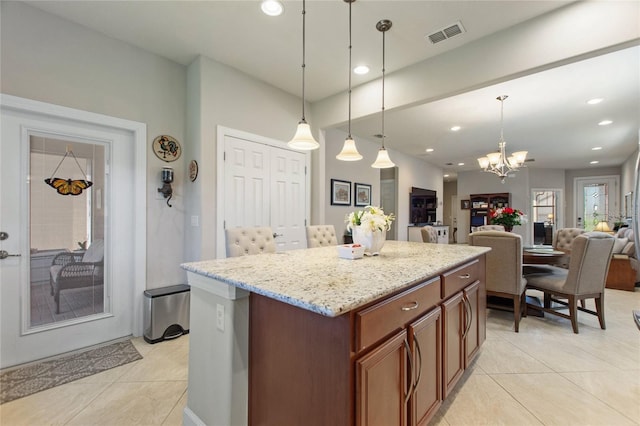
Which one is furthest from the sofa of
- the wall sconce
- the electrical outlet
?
the wall sconce

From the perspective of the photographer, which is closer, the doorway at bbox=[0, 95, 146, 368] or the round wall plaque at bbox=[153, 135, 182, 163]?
the doorway at bbox=[0, 95, 146, 368]

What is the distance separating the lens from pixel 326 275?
1.39m

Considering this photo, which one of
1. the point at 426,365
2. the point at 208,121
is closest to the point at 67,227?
the point at 208,121

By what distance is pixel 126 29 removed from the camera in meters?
2.56

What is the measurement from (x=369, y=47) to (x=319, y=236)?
6.54ft

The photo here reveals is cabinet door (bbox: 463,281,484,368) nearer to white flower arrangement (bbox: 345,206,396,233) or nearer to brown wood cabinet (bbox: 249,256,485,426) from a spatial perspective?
brown wood cabinet (bbox: 249,256,485,426)

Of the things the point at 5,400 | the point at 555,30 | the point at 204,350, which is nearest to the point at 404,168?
the point at 555,30

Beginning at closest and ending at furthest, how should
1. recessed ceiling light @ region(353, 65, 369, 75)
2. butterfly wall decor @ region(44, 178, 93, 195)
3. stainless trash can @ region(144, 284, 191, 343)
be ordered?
butterfly wall decor @ region(44, 178, 93, 195) → stainless trash can @ region(144, 284, 191, 343) → recessed ceiling light @ region(353, 65, 369, 75)

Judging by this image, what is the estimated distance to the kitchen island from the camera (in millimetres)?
1000

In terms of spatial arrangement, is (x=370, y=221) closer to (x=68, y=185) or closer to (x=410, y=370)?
(x=410, y=370)

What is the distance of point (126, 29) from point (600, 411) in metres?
4.69

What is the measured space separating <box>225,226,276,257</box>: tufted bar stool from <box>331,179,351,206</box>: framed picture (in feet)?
8.11

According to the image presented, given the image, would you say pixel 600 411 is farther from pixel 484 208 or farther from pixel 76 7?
pixel 484 208

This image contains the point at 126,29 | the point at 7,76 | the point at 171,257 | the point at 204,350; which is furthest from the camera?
the point at 171,257
